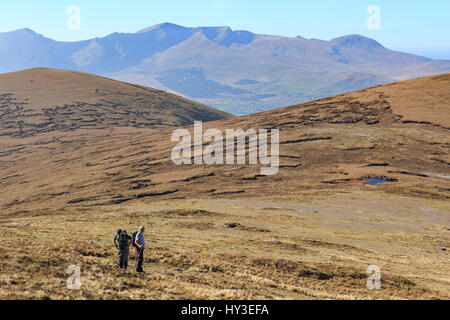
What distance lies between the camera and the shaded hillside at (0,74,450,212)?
68.1 metres

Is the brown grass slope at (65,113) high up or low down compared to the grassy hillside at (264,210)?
up

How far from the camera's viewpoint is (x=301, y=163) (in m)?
78.7

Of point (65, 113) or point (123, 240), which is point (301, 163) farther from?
point (65, 113)

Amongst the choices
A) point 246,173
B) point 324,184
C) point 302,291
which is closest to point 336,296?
point 302,291

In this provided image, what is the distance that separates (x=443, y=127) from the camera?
90000mm

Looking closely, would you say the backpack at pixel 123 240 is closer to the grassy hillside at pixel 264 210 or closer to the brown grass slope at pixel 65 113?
the grassy hillside at pixel 264 210

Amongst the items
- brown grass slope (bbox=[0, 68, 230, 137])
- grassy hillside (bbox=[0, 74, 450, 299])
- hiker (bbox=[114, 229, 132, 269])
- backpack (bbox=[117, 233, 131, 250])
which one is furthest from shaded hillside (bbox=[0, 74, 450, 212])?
brown grass slope (bbox=[0, 68, 230, 137])

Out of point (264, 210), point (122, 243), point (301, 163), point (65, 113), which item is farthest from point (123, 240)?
point (65, 113)

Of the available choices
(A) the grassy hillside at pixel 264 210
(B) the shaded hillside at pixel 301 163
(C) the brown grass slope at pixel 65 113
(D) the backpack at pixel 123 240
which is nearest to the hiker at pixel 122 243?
(D) the backpack at pixel 123 240

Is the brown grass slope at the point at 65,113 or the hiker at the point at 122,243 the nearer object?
the hiker at the point at 122,243

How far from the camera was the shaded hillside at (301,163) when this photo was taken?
223 feet

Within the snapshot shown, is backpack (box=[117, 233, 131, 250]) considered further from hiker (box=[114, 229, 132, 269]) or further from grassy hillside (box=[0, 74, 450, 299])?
grassy hillside (box=[0, 74, 450, 299])

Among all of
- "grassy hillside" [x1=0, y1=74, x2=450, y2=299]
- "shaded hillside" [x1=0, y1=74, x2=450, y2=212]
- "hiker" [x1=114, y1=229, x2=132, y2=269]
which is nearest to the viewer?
"hiker" [x1=114, y1=229, x2=132, y2=269]

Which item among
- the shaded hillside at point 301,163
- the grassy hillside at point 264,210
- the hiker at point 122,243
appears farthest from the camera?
the shaded hillside at point 301,163
